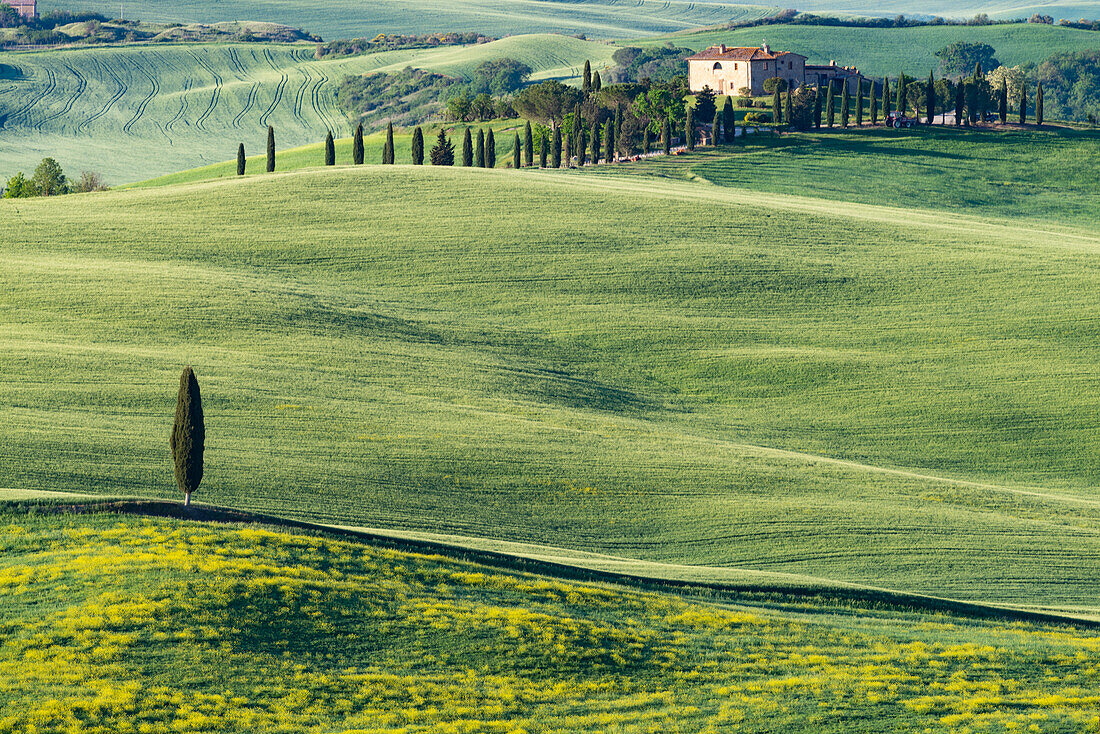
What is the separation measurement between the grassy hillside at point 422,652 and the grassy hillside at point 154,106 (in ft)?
390

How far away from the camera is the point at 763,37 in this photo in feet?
640

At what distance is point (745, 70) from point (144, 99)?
9900 cm

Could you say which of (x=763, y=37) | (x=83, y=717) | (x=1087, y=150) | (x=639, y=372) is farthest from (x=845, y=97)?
(x=83, y=717)

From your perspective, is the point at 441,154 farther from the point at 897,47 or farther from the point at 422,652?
the point at 897,47

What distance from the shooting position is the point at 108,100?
174 meters

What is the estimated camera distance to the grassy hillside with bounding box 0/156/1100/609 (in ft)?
115

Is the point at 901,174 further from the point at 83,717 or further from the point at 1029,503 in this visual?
the point at 83,717

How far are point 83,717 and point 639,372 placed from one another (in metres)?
34.6

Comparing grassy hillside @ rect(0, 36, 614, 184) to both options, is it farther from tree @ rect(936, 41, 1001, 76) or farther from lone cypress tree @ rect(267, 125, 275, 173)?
tree @ rect(936, 41, 1001, 76)

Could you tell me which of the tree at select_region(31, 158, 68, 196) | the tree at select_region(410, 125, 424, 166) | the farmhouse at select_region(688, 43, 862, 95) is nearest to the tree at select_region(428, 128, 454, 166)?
the tree at select_region(410, 125, 424, 166)

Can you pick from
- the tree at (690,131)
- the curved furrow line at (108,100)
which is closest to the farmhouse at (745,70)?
the tree at (690,131)

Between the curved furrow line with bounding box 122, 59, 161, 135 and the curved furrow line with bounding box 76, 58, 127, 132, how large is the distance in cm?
383

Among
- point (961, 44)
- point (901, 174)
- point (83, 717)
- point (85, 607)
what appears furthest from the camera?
point (961, 44)

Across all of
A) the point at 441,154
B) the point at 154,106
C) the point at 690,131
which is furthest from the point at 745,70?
the point at 154,106
